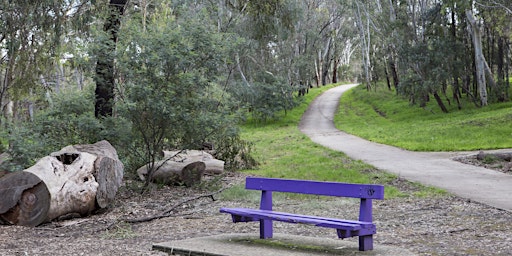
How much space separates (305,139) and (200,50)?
15.2m

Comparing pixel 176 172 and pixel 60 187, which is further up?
pixel 60 187

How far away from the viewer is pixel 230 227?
8.04 metres

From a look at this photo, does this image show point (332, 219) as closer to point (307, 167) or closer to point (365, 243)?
point (365, 243)

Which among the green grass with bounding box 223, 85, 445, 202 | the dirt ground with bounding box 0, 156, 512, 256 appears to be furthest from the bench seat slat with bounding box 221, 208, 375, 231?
the green grass with bounding box 223, 85, 445, 202

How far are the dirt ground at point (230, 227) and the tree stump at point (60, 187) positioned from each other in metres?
0.19

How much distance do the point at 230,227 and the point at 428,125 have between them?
21.8 meters

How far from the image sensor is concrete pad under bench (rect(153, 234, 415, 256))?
19.1 ft

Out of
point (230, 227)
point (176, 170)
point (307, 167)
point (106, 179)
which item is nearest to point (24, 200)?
point (106, 179)

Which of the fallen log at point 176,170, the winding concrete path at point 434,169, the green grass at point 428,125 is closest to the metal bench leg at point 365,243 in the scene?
the winding concrete path at point 434,169

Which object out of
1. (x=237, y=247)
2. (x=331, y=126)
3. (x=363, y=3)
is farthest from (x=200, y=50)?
(x=363, y=3)

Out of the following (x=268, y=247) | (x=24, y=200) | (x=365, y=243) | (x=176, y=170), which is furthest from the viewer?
(x=176, y=170)

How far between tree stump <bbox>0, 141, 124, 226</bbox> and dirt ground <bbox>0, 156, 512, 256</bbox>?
0.63 ft

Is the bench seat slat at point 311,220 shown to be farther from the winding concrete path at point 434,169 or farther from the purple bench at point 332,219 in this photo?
the winding concrete path at point 434,169

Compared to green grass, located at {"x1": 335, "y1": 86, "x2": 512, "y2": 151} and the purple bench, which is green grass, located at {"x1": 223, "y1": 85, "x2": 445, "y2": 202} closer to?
green grass, located at {"x1": 335, "y1": 86, "x2": 512, "y2": 151}
